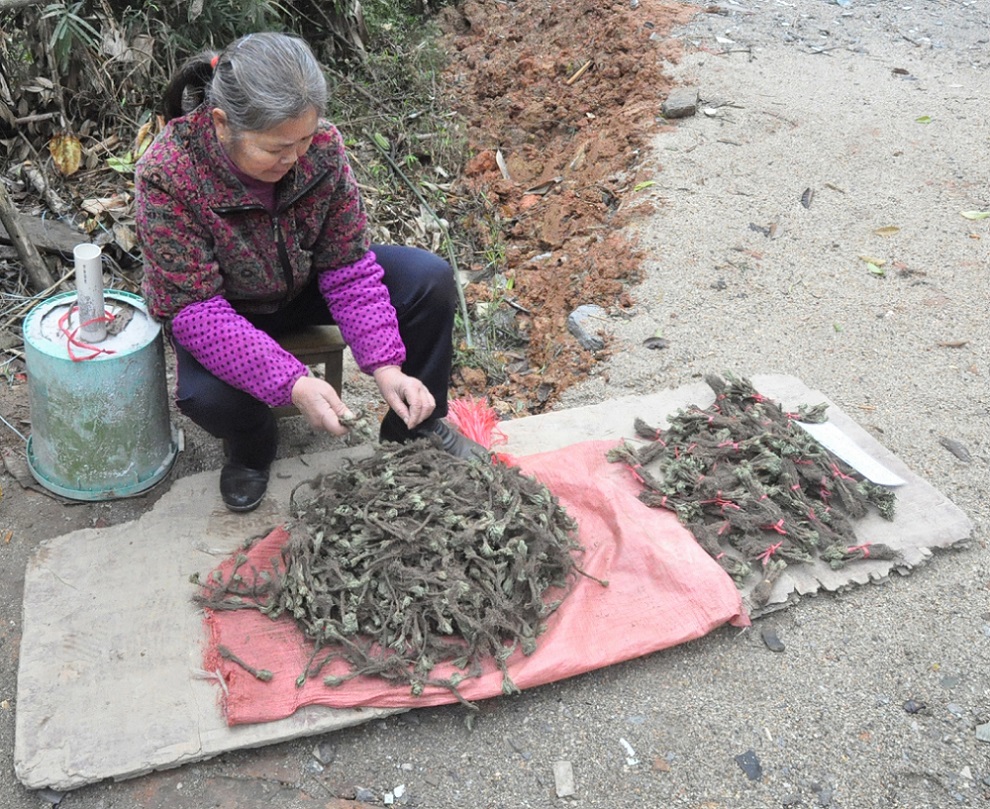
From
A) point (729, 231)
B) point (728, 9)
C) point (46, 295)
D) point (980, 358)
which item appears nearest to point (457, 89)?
point (728, 9)

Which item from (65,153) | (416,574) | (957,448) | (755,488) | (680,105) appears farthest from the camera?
(680,105)

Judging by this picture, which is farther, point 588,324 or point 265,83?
point 588,324

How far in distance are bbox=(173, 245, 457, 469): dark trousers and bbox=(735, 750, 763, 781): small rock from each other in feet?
3.77

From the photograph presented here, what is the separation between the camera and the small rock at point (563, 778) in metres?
1.74

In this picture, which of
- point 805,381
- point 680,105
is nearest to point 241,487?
point 805,381

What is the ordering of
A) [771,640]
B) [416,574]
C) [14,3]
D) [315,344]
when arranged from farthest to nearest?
1. [14,3]
2. [315,344]
3. [771,640]
4. [416,574]

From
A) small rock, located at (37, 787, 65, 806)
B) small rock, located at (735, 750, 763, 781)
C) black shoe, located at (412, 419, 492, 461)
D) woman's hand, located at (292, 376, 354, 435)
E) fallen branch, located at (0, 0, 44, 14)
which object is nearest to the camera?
small rock, located at (37, 787, 65, 806)

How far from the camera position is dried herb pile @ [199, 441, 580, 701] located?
1.88 metres

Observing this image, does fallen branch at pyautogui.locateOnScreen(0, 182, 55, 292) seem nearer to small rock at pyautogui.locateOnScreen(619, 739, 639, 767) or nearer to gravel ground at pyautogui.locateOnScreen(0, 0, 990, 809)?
gravel ground at pyautogui.locateOnScreen(0, 0, 990, 809)

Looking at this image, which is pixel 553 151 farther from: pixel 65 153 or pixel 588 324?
pixel 65 153

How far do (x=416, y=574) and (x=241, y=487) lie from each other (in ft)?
2.00

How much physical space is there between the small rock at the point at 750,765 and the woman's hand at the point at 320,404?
1073mm

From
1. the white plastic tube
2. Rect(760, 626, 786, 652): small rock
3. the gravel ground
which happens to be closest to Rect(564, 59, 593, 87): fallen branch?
the gravel ground

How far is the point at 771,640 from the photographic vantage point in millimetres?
2035
